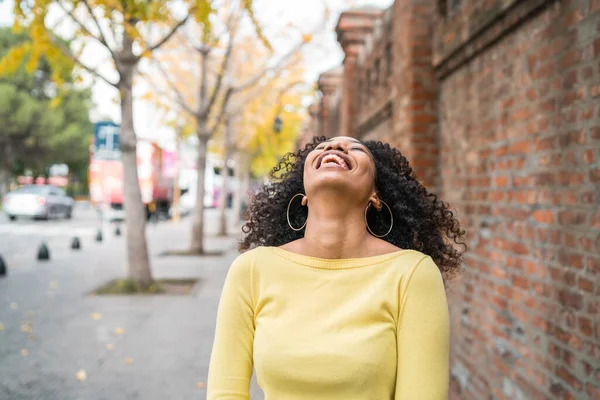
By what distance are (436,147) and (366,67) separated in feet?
13.8

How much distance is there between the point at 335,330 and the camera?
1.82m

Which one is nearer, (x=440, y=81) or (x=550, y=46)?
(x=550, y=46)

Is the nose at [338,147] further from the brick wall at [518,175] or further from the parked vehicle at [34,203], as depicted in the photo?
the parked vehicle at [34,203]

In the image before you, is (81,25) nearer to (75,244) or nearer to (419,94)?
(419,94)

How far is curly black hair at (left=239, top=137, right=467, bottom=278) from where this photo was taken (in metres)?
2.31

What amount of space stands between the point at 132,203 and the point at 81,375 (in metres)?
4.65

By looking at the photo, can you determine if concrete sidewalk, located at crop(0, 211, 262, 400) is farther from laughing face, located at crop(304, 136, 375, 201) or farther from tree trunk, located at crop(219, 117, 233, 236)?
tree trunk, located at crop(219, 117, 233, 236)

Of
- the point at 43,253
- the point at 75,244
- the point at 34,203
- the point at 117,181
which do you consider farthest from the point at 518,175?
the point at 117,181

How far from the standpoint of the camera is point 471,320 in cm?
423

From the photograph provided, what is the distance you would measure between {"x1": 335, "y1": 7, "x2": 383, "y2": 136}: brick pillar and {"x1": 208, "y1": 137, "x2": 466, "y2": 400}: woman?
7.28 metres

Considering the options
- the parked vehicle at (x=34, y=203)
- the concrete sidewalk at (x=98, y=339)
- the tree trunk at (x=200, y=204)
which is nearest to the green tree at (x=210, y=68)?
the tree trunk at (x=200, y=204)

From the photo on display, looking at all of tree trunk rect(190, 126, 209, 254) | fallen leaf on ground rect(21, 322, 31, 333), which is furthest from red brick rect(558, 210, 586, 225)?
tree trunk rect(190, 126, 209, 254)

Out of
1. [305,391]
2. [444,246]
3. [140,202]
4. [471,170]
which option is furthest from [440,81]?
[140,202]

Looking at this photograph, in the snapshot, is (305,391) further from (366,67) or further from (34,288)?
→ (34,288)
